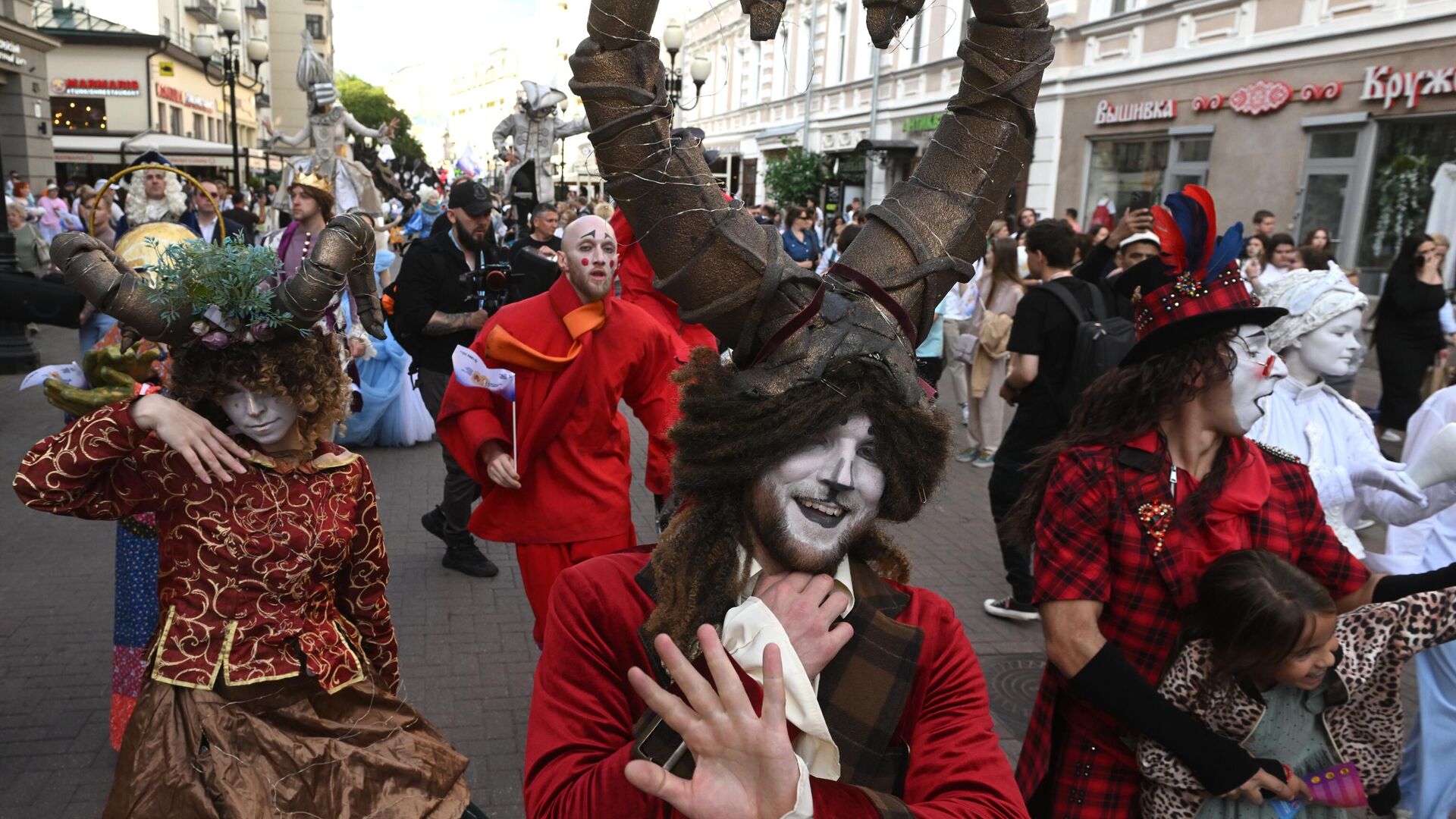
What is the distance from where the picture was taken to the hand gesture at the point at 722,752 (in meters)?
1.28

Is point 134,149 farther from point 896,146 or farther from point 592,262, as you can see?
point 592,262

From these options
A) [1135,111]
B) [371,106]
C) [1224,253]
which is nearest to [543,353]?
[1224,253]

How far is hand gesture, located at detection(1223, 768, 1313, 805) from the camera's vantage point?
2.43 metres

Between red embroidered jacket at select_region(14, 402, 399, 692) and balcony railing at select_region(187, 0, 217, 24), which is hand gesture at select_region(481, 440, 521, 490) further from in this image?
balcony railing at select_region(187, 0, 217, 24)

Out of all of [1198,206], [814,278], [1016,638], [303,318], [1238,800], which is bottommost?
[1016,638]

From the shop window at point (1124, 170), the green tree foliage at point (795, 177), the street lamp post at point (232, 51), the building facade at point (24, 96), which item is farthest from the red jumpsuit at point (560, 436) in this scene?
the building facade at point (24, 96)

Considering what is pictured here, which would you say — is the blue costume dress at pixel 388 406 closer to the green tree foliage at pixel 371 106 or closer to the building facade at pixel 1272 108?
the building facade at pixel 1272 108

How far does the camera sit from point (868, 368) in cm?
160

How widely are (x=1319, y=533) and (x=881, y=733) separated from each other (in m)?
1.74

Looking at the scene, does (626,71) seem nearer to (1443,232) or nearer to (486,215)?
(486,215)

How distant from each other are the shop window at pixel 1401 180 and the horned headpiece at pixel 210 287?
44.2 ft

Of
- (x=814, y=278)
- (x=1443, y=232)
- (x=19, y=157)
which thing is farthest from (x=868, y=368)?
(x=19, y=157)

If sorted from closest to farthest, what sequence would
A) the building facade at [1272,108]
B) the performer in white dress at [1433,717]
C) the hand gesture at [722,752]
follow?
the hand gesture at [722,752] → the performer in white dress at [1433,717] → the building facade at [1272,108]

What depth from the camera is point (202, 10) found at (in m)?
44.6
